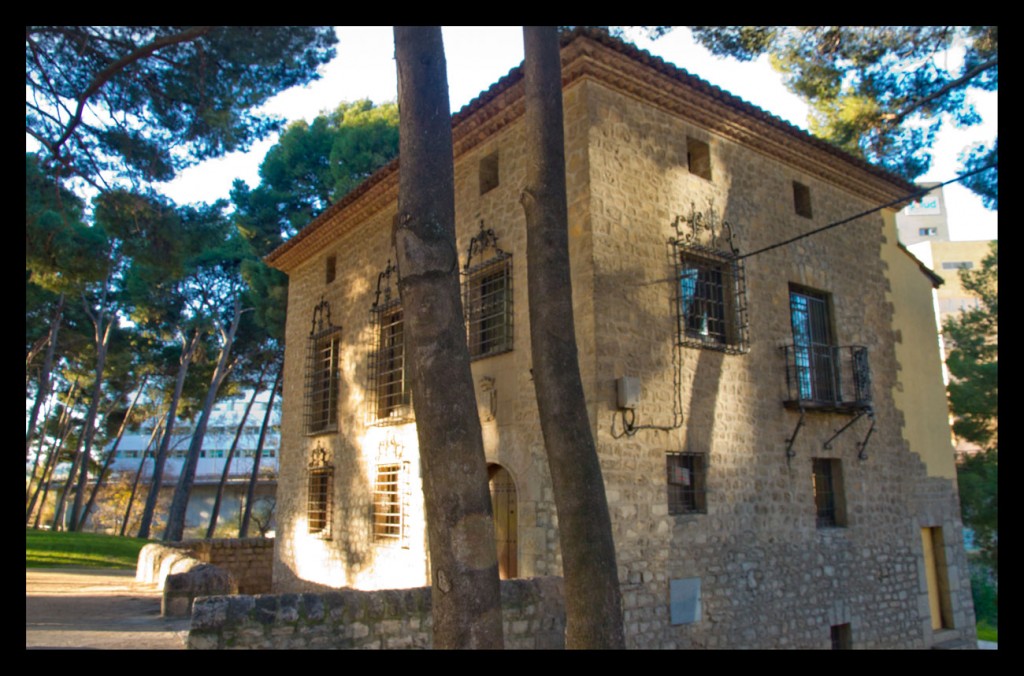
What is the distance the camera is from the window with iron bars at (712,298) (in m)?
9.67

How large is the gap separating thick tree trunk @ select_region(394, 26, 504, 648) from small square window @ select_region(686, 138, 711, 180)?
251 inches

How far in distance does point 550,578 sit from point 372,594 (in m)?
1.90

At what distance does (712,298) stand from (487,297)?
310cm

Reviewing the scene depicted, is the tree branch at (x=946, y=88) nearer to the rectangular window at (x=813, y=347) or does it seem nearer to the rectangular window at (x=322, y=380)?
the rectangular window at (x=813, y=347)

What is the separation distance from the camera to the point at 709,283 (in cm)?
1018

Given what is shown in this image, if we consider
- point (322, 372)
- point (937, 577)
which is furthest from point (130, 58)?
point (937, 577)

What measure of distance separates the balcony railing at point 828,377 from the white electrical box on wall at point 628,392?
3182mm

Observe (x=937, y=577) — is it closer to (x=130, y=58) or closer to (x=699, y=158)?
(x=699, y=158)

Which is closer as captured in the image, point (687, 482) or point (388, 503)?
point (687, 482)

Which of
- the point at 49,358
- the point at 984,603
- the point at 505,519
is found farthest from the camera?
the point at 49,358

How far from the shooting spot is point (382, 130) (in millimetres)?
17891

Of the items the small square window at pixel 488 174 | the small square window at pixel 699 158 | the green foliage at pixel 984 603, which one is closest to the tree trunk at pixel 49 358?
the small square window at pixel 488 174
